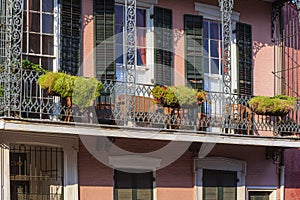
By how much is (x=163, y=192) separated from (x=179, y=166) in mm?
709

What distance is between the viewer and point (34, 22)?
1456cm

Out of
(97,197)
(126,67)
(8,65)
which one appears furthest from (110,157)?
(8,65)

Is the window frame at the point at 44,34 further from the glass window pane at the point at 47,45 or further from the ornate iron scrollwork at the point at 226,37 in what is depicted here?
the ornate iron scrollwork at the point at 226,37

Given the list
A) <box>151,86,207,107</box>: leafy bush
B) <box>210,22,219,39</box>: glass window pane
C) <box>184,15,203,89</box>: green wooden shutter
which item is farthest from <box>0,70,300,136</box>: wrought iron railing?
<box>210,22,219,39</box>: glass window pane

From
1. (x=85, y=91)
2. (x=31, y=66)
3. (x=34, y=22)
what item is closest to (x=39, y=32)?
(x=34, y=22)

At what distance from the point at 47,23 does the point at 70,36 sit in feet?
1.68

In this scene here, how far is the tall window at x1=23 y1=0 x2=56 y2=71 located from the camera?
14414 millimetres

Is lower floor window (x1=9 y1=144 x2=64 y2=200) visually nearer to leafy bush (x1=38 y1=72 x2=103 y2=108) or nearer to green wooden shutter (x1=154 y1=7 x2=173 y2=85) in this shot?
leafy bush (x1=38 y1=72 x2=103 y2=108)

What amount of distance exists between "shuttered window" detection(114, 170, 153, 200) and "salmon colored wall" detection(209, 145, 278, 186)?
1888 millimetres

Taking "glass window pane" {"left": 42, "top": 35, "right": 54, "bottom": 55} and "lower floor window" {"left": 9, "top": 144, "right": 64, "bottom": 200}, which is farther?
"glass window pane" {"left": 42, "top": 35, "right": 54, "bottom": 55}

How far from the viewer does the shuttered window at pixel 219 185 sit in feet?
54.0

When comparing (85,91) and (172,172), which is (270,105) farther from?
(85,91)

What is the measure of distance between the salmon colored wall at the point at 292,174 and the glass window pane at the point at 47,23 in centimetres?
657

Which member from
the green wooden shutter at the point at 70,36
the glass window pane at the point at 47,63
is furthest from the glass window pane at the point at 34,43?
the green wooden shutter at the point at 70,36
